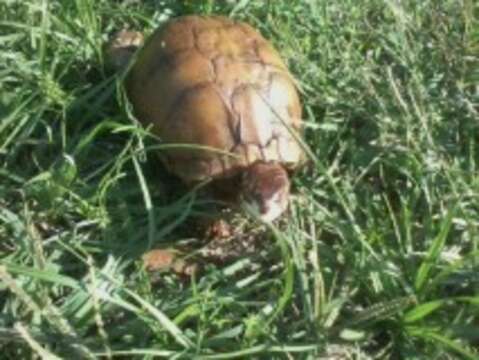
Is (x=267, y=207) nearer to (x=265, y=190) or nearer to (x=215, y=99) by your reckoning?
(x=265, y=190)

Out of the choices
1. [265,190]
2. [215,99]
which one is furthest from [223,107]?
[265,190]

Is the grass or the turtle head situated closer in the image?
the grass

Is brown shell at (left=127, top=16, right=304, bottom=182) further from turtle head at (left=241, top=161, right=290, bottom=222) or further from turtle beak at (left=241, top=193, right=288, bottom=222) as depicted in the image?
turtle beak at (left=241, top=193, right=288, bottom=222)

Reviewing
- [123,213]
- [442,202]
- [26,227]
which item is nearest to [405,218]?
[442,202]

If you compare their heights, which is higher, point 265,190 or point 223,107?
point 223,107

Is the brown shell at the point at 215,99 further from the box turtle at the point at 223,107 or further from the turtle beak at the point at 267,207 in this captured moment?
the turtle beak at the point at 267,207

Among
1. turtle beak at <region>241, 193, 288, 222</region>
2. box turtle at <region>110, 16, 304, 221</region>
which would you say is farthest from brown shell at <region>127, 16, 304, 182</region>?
turtle beak at <region>241, 193, 288, 222</region>

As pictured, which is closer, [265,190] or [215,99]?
[265,190]
